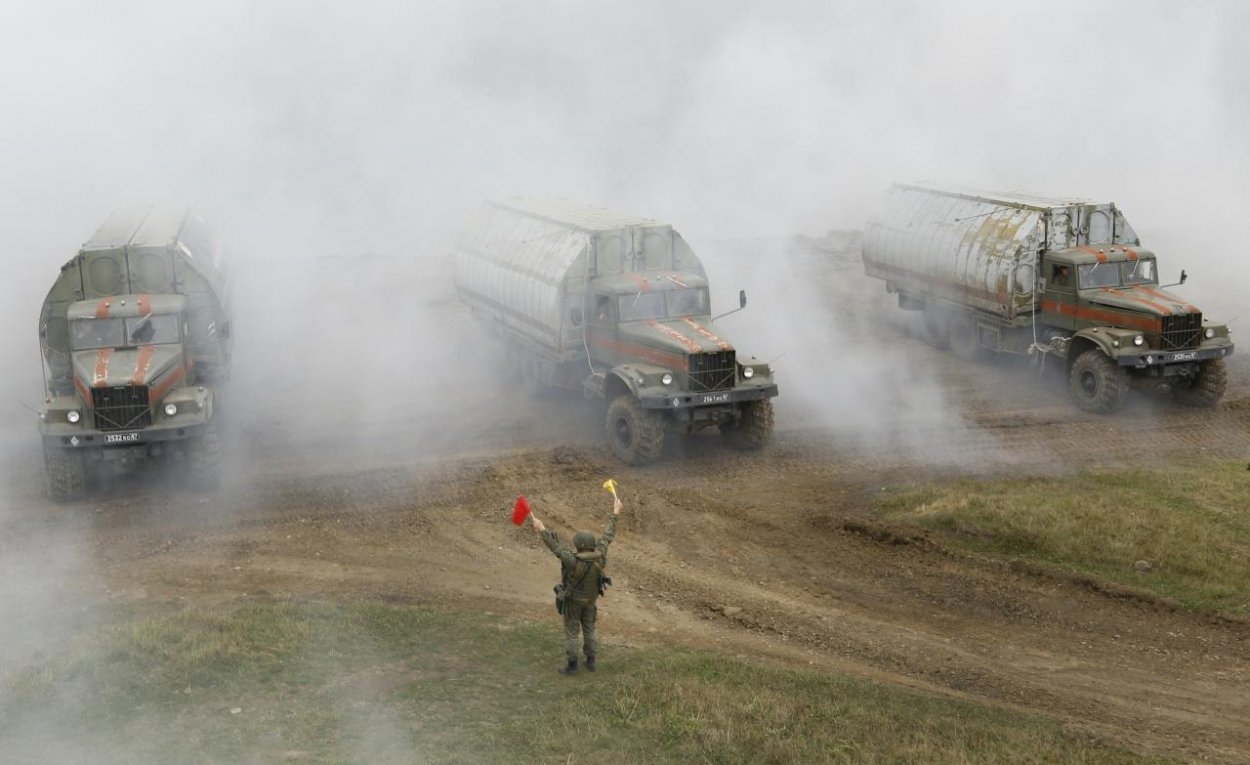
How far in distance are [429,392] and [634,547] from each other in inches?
319

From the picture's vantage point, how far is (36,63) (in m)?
29.3

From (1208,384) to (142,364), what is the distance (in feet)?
51.7

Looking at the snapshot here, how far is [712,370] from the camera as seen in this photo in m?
19.4

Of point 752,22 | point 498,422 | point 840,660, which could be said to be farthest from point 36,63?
point 840,660

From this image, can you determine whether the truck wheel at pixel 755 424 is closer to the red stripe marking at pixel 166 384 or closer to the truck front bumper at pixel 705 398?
the truck front bumper at pixel 705 398

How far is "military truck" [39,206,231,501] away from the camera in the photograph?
17.7 meters

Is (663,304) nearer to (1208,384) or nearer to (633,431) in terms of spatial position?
(633,431)

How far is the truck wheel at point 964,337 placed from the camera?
83.5 feet

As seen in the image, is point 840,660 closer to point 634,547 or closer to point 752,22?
point 634,547

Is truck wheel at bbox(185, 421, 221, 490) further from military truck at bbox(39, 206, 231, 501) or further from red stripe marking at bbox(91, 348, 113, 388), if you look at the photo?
red stripe marking at bbox(91, 348, 113, 388)

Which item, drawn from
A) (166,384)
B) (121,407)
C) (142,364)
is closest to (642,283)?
(166,384)

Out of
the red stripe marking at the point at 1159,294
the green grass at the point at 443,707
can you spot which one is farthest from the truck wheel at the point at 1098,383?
the green grass at the point at 443,707

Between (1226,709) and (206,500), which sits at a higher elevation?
(206,500)

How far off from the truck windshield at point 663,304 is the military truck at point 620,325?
1cm
